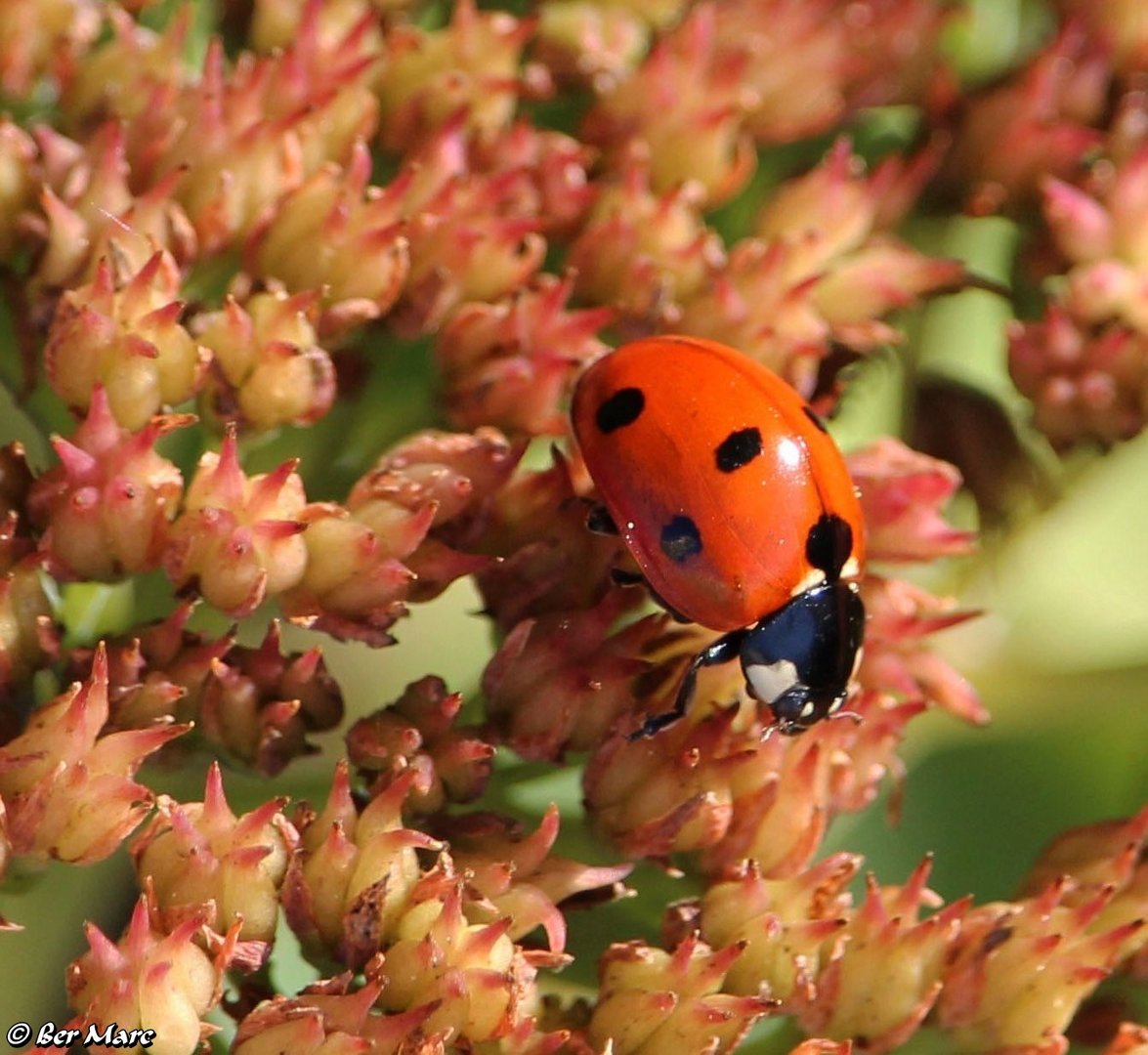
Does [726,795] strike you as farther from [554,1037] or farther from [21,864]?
[21,864]

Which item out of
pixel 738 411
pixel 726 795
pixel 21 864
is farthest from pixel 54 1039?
pixel 738 411

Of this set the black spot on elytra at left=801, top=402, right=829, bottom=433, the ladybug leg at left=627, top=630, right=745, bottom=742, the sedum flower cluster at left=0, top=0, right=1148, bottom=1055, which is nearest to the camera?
the sedum flower cluster at left=0, top=0, right=1148, bottom=1055

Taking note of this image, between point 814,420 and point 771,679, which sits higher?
point 814,420

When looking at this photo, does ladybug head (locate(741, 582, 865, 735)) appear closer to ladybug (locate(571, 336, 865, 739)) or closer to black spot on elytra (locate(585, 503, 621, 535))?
ladybug (locate(571, 336, 865, 739))

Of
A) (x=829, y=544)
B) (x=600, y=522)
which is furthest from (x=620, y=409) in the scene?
(x=829, y=544)

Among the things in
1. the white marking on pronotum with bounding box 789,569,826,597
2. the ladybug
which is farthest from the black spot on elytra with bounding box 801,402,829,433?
the white marking on pronotum with bounding box 789,569,826,597

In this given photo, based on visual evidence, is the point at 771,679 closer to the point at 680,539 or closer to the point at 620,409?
the point at 680,539
